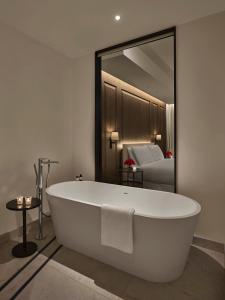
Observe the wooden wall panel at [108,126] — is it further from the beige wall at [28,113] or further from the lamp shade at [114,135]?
the beige wall at [28,113]

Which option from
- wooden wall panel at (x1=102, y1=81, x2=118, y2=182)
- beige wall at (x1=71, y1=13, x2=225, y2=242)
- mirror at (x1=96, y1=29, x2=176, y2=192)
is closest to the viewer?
beige wall at (x1=71, y1=13, x2=225, y2=242)

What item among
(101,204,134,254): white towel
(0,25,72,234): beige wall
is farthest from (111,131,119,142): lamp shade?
(101,204,134,254): white towel

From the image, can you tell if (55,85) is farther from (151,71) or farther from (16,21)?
(151,71)

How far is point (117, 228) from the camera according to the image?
165 cm

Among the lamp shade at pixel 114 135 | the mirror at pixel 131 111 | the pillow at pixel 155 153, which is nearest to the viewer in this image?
the mirror at pixel 131 111

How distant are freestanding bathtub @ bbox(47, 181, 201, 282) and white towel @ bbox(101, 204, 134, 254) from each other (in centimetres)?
5

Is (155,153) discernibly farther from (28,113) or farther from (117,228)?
(117,228)

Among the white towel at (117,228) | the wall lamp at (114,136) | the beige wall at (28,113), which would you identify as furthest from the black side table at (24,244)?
the wall lamp at (114,136)

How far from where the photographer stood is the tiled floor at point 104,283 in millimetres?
1493

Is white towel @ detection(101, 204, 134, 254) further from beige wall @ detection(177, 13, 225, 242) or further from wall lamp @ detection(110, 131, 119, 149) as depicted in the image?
wall lamp @ detection(110, 131, 119, 149)

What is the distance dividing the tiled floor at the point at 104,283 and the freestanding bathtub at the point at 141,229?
0.29 ft

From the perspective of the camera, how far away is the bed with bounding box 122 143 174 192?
12.4ft

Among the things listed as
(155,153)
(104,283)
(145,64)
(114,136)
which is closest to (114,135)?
(114,136)

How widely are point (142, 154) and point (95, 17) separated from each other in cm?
289
